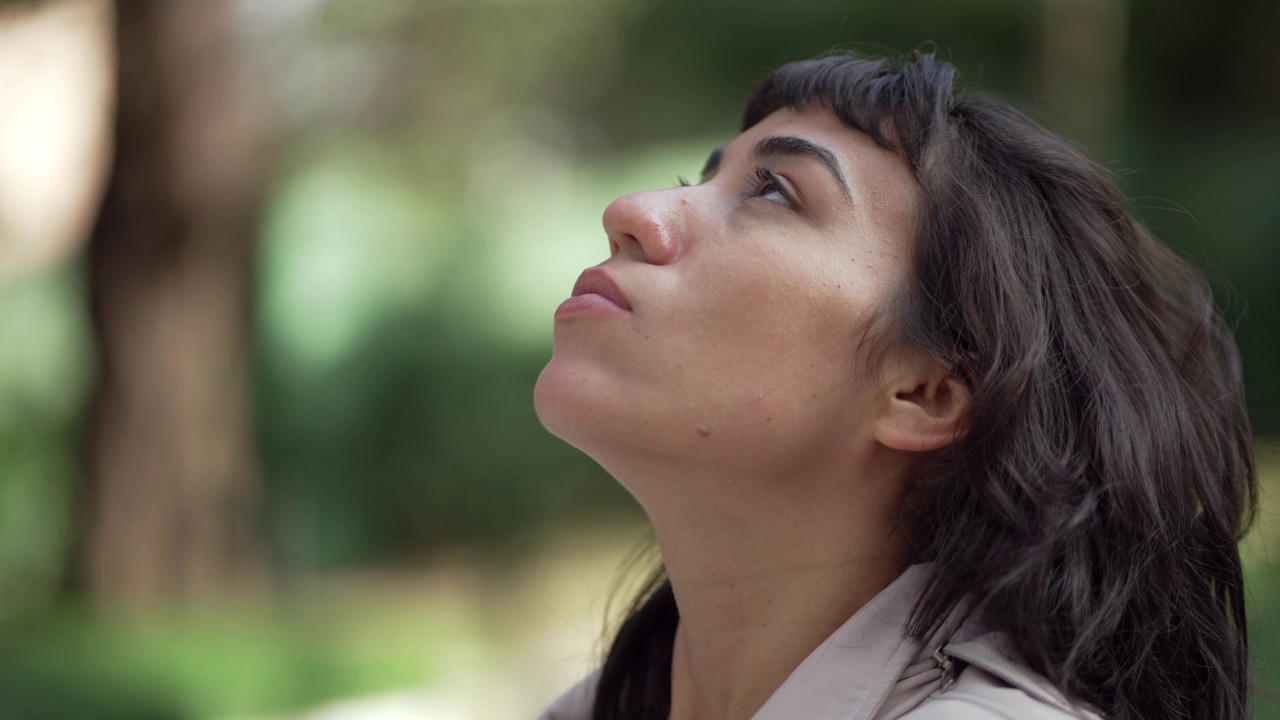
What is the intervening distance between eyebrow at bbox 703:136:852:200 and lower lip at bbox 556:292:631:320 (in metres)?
0.36

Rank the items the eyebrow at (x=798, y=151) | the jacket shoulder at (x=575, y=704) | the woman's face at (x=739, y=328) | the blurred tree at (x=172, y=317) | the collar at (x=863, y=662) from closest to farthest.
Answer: the collar at (x=863, y=662) < the woman's face at (x=739, y=328) < the eyebrow at (x=798, y=151) < the jacket shoulder at (x=575, y=704) < the blurred tree at (x=172, y=317)

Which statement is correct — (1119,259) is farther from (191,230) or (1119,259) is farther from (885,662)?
(191,230)

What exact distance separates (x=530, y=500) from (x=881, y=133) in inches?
210

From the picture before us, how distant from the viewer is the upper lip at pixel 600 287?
5.62 feet

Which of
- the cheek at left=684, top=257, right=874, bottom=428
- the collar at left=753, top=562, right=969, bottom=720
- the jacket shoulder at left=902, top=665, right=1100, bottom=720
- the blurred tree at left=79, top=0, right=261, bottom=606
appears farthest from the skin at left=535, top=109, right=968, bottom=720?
the blurred tree at left=79, top=0, right=261, bottom=606

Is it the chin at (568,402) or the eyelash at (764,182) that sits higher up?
the eyelash at (764,182)

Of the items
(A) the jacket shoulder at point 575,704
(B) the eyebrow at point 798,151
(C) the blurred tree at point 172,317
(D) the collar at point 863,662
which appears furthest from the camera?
(C) the blurred tree at point 172,317

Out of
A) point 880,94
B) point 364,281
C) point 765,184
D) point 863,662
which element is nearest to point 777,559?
point 863,662

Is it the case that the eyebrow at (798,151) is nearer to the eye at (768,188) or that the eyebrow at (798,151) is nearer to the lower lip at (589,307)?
the eye at (768,188)

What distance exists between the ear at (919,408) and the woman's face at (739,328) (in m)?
0.03

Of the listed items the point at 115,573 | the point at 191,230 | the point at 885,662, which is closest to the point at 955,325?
the point at 885,662

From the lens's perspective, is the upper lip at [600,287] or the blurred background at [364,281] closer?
the upper lip at [600,287]

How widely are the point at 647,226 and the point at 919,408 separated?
0.48 metres

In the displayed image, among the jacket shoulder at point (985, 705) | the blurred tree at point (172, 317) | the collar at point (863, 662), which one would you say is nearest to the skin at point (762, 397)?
the collar at point (863, 662)
